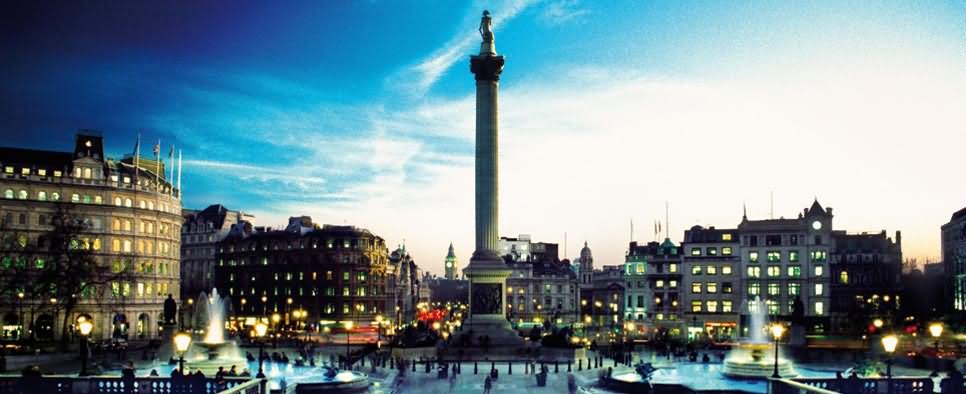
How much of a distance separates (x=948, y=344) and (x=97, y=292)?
8387 cm

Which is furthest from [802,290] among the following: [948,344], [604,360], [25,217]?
[25,217]

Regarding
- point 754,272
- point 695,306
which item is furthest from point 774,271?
point 695,306

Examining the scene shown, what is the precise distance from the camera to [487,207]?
323ft

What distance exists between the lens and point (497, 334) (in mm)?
91875

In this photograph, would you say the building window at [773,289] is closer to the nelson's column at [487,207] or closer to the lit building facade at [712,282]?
the lit building facade at [712,282]

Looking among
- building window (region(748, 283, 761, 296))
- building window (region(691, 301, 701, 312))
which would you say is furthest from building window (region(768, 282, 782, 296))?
building window (region(691, 301, 701, 312))

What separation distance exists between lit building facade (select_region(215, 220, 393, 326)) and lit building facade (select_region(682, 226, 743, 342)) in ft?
171

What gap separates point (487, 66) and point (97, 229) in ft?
160

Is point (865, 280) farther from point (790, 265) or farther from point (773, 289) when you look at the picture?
point (773, 289)

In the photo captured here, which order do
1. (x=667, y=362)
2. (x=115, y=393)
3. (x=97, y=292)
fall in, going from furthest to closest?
(x=97, y=292) < (x=667, y=362) < (x=115, y=393)

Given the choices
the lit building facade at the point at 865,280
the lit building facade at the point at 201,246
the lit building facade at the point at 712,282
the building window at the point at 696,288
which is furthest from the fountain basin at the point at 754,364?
the lit building facade at the point at 201,246

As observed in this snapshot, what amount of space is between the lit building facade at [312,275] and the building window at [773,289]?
63273 millimetres

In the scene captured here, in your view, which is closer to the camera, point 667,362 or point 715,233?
point 667,362

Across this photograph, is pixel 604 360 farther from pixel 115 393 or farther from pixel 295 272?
pixel 295 272
